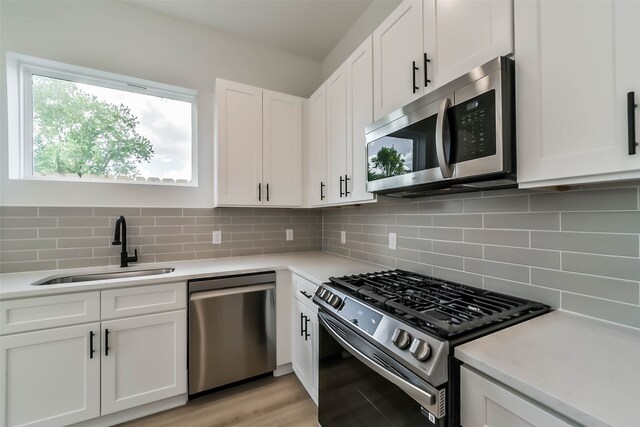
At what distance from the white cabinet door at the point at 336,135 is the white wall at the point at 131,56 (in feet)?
3.12

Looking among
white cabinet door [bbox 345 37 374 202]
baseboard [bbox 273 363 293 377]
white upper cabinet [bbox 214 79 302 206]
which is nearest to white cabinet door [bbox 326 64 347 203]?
white cabinet door [bbox 345 37 374 202]

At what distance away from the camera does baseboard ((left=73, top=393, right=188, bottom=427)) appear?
63.8 inches

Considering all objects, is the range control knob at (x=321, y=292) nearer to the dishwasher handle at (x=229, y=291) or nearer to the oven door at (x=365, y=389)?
the oven door at (x=365, y=389)

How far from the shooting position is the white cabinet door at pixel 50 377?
1408 millimetres

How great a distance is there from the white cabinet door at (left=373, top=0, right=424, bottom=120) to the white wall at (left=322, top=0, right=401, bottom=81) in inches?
27.1

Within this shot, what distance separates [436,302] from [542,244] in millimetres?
517

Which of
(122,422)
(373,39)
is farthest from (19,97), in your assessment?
(373,39)

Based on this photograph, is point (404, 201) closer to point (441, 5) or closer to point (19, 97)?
point (441, 5)

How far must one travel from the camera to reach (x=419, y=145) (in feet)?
4.14

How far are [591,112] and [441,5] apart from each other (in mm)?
802

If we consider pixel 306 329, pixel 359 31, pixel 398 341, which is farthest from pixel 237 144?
pixel 398 341

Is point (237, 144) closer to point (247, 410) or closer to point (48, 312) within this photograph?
point (48, 312)

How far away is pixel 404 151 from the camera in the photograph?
1.35m

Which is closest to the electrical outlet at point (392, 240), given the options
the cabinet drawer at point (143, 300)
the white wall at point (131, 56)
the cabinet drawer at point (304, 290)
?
the cabinet drawer at point (304, 290)
